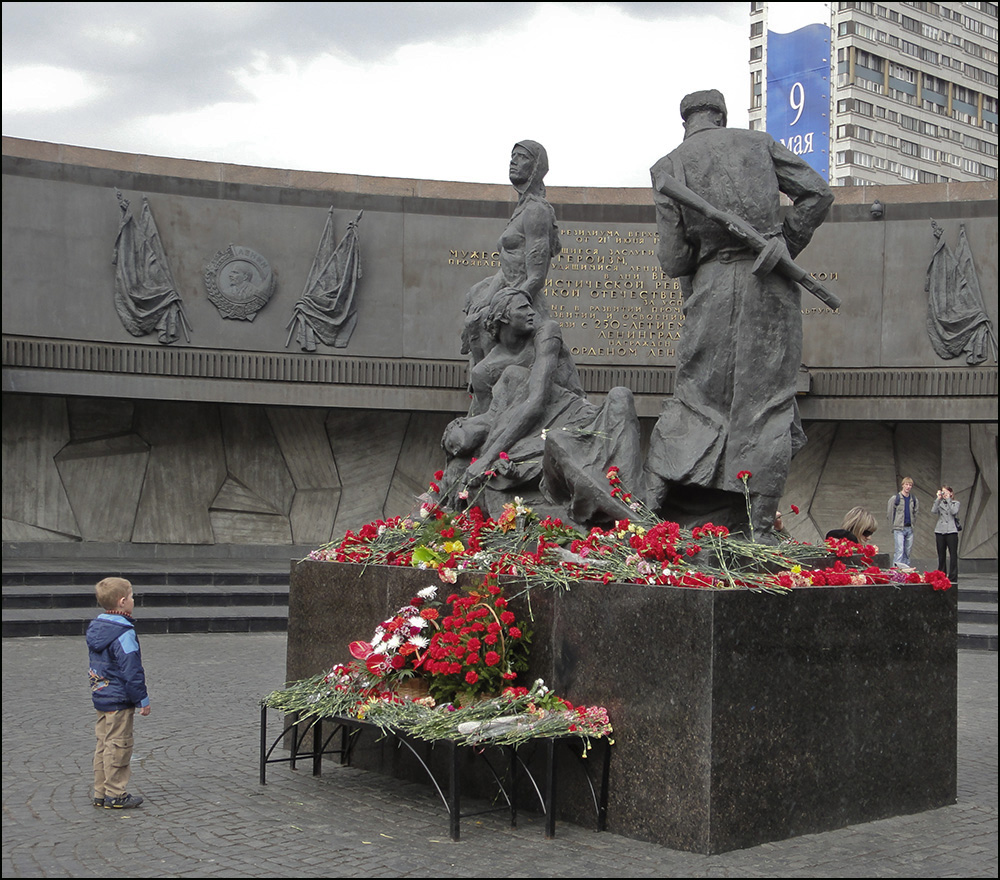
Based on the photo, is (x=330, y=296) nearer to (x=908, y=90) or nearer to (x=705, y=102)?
(x=705, y=102)

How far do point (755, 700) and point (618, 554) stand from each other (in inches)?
36.1

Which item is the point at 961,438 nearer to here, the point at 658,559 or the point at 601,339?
the point at 601,339

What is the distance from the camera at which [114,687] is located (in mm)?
5176

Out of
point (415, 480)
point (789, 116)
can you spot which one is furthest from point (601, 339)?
point (789, 116)

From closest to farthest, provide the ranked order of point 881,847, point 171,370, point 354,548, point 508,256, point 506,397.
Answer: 1. point 881,847
2. point 354,548
3. point 506,397
4. point 508,256
5. point 171,370

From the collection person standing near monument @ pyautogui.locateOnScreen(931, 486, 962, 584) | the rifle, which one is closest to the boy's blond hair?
the rifle

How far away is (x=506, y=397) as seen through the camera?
745 centimetres

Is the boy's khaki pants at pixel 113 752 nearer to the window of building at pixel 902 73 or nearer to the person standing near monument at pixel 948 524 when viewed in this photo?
the person standing near monument at pixel 948 524

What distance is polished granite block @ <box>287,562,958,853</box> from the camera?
4.62 meters

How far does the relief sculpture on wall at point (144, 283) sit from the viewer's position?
15445 mm

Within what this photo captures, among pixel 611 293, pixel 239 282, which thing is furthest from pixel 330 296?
pixel 611 293

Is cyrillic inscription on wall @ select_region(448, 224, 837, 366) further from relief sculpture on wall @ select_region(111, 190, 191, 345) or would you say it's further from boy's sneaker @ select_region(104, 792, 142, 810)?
boy's sneaker @ select_region(104, 792, 142, 810)

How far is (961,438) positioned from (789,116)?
32236 mm

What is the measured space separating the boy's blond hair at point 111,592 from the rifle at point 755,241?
11.1ft
